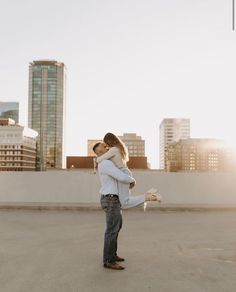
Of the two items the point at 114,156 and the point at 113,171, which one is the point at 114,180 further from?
the point at 114,156

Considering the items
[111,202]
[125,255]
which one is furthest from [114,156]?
[125,255]

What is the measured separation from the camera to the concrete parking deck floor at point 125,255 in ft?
13.5

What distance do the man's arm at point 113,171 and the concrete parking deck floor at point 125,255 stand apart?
3.57ft

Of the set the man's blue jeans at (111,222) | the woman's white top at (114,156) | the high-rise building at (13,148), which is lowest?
the man's blue jeans at (111,222)

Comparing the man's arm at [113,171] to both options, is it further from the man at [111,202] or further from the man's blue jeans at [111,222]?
the man's blue jeans at [111,222]

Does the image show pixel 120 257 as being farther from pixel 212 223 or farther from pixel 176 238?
pixel 212 223

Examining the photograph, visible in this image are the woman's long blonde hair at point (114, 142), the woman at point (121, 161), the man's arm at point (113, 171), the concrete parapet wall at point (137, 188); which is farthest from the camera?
the concrete parapet wall at point (137, 188)

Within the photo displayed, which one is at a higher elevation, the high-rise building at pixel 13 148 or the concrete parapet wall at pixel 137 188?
the high-rise building at pixel 13 148

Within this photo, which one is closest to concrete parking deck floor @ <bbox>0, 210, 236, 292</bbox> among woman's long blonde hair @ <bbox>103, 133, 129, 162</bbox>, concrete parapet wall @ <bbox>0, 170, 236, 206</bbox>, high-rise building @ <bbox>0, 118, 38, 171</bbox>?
woman's long blonde hair @ <bbox>103, 133, 129, 162</bbox>

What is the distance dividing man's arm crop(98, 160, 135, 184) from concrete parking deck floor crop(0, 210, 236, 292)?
1.09 meters

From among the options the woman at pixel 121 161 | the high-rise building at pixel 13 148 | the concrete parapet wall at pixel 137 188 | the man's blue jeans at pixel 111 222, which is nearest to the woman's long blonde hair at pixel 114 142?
the woman at pixel 121 161

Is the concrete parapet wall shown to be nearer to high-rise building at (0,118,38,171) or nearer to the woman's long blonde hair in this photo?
the woman's long blonde hair

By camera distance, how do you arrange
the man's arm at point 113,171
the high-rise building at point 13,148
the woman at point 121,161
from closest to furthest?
the man's arm at point 113,171, the woman at point 121,161, the high-rise building at point 13,148

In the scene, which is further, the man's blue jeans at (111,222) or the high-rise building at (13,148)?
the high-rise building at (13,148)
